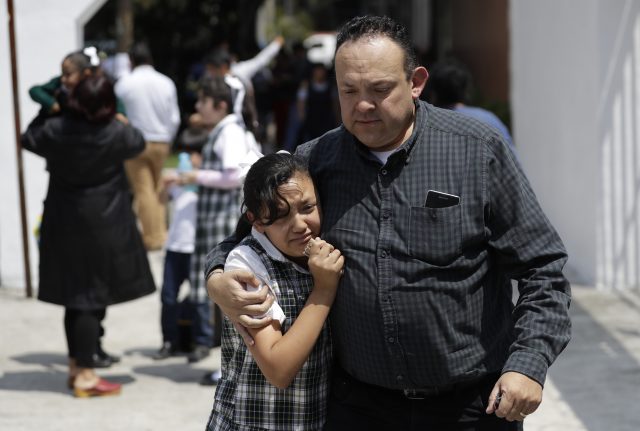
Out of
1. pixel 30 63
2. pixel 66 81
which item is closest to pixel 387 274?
pixel 66 81

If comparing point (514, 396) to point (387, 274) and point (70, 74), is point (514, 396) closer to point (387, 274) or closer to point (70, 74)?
point (387, 274)

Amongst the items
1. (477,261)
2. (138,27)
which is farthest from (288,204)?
(138,27)

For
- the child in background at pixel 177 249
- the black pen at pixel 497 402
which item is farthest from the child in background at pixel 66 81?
the black pen at pixel 497 402

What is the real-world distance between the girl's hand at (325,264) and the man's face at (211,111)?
11.8 feet

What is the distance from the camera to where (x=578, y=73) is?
8.64 m

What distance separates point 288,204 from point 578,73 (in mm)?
6028

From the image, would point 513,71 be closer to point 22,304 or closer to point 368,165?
point 22,304

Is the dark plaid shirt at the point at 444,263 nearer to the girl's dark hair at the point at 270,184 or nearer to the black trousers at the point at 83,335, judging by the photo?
the girl's dark hair at the point at 270,184

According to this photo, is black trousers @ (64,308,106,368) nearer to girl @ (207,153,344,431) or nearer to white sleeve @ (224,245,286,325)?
girl @ (207,153,344,431)

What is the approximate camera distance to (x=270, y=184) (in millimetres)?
3076

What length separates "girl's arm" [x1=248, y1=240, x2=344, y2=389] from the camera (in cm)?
298

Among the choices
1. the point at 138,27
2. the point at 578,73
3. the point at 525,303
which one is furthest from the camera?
the point at 138,27

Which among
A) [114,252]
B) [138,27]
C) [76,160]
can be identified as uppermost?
[138,27]

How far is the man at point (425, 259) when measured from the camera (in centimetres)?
291
